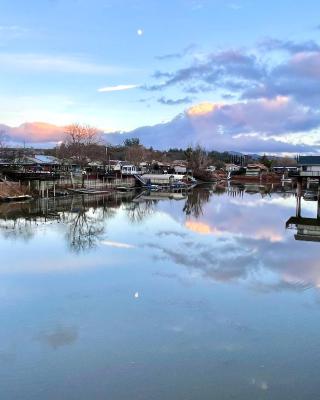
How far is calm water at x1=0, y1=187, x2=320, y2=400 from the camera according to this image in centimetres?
988

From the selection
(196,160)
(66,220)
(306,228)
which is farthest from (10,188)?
(196,160)

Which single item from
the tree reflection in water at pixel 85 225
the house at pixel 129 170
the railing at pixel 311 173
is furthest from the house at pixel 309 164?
the house at pixel 129 170

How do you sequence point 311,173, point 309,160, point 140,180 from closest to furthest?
point 311,173
point 309,160
point 140,180

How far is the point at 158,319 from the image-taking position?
13906 millimetres

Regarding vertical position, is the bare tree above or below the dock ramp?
above

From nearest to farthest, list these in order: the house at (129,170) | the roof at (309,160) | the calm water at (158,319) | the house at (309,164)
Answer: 1. the calm water at (158,319)
2. the house at (309,164)
3. the roof at (309,160)
4. the house at (129,170)

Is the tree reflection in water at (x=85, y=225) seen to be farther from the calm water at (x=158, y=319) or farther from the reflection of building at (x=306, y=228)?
the reflection of building at (x=306, y=228)

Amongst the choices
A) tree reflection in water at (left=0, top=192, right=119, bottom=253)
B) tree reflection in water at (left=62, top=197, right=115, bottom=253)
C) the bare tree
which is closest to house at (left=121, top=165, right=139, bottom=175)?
the bare tree

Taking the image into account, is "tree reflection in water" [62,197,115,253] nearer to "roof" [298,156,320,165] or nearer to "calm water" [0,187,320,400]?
"calm water" [0,187,320,400]

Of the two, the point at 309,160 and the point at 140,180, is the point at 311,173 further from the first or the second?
the point at 140,180

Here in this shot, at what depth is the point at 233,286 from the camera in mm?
17891

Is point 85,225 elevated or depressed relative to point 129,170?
depressed

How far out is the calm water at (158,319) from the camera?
988cm

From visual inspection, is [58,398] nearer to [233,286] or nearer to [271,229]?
[233,286]
